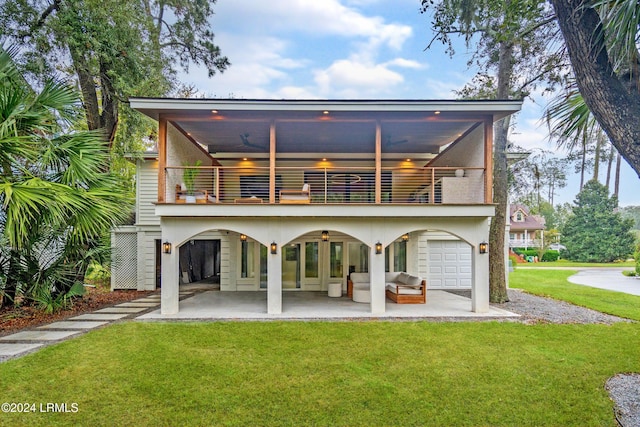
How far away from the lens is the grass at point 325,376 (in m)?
4.09

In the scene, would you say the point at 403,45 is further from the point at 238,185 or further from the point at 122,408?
the point at 122,408

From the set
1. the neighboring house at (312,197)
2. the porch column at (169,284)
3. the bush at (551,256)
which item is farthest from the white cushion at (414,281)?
the bush at (551,256)

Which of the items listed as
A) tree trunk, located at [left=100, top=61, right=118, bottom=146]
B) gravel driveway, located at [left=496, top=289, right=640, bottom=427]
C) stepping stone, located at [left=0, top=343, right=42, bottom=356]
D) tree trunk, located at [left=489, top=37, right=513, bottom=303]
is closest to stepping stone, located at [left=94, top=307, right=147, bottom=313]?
stepping stone, located at [left=0, top=343, right=42, bottom=356]

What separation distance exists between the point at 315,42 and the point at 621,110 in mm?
28032

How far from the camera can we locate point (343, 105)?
27.6 ft

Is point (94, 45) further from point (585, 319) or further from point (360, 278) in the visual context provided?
point (585, 319)

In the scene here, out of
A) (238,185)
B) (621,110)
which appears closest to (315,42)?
(238,185)

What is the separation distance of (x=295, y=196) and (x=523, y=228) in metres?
39.2

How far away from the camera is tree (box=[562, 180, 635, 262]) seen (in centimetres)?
2898

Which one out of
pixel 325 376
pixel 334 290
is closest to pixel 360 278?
pixel 334 290

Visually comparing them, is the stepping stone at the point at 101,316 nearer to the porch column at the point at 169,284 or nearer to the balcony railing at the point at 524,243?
the porch column at the point at 169,284

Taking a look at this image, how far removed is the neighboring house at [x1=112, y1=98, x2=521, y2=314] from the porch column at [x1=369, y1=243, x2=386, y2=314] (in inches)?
1.1

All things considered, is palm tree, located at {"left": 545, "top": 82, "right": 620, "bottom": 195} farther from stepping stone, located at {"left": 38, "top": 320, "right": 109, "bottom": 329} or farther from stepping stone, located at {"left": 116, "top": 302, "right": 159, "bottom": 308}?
stepping stone, located at {"left": 116, "top": 302, "right": 159, "bottom": 308}

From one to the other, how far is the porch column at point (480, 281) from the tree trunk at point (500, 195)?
2131mm
